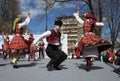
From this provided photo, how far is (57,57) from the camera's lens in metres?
9.98

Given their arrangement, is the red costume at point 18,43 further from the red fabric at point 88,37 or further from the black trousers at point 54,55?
the red fabric at point 88,37

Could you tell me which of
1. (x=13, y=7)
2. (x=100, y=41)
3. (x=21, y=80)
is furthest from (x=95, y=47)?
(x=13, y=7)

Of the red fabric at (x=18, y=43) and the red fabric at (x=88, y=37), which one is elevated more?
the red fabric at (x=88, y=37)

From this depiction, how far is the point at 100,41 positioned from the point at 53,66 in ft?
4.81

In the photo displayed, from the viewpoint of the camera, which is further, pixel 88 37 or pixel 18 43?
pixel 18 43

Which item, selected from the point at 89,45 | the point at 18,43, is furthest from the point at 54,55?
the point at 18,43

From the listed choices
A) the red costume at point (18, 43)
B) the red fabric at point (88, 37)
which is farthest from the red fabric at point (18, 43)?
the red fabric at point (88, 37)

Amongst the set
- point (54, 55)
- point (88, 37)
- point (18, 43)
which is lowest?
point (54, 55)

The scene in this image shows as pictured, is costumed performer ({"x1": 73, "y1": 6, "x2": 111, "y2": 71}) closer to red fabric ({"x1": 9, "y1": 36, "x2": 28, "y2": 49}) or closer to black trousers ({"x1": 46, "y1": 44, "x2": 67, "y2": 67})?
black trousers ({"x1": 46, "y1": 44, "x2": 67, "y2": 67})

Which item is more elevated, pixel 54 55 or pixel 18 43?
pixel 18 43

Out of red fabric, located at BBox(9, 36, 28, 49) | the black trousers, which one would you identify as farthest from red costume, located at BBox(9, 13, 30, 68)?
the black trousers

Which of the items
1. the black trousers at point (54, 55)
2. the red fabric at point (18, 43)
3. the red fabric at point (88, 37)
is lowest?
the black trousers at point (54, 55)

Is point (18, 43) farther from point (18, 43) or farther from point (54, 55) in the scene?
point (54, 55)

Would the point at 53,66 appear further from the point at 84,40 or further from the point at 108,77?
the point at 108,77
